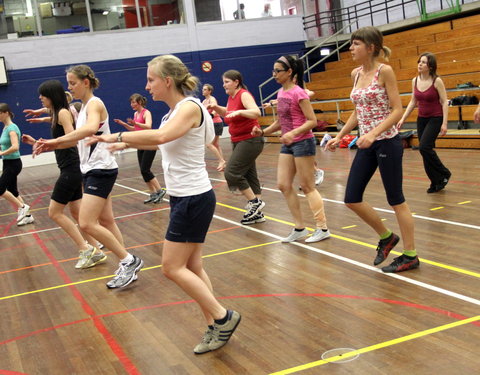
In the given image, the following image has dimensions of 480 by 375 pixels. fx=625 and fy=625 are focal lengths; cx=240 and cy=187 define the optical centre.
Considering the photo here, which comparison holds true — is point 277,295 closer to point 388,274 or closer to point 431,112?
point 388,274

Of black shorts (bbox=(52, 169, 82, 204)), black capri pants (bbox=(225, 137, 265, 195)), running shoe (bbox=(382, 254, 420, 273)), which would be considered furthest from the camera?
black capri pants (bbox=(225, 137, 265, 195))

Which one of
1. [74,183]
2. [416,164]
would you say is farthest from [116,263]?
[416,164]

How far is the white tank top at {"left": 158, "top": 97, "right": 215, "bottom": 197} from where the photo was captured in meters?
3.56

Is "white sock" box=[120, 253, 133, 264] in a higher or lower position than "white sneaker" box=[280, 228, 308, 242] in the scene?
higher

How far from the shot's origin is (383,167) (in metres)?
4.75

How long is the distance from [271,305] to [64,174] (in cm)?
270

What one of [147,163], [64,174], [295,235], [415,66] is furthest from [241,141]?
[415,66]

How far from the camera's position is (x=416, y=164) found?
35.1 feet

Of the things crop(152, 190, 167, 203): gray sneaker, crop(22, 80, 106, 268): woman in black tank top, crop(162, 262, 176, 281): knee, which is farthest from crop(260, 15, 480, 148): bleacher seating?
crop(162, 262, 176, 281): knee

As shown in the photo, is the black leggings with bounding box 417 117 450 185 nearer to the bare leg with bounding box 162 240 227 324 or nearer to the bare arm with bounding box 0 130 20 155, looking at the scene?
the bare leg with bounding box 162 240 227 324

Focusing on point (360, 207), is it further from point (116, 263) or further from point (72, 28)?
point (72, 28)

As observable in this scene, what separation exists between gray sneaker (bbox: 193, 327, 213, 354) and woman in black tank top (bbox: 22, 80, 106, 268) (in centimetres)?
266

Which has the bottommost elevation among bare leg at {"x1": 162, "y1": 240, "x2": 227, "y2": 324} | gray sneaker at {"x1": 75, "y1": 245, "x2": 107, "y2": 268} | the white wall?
gray sneaker at {"x1": 75, "y1": 245, "x2": 107, "y2": 268}

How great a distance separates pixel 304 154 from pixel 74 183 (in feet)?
7.42
